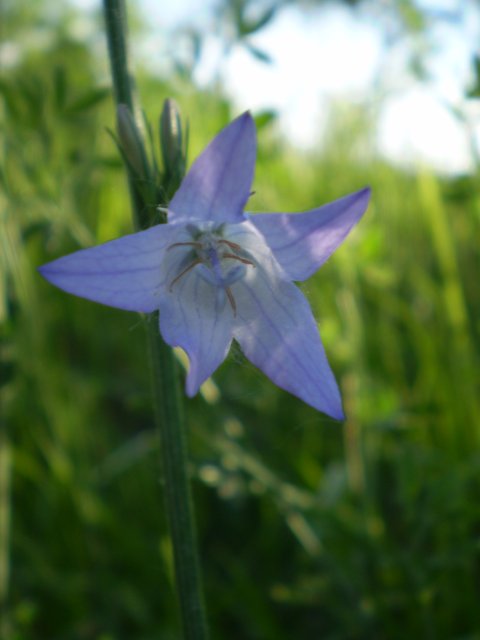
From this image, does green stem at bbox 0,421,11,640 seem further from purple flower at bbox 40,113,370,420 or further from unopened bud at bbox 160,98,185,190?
unopened bud at bbox 160,98,185,190

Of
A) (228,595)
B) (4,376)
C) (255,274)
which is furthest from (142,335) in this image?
(255,274)

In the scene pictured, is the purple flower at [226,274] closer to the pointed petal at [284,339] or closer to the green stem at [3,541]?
the pointed petal at [284,339]

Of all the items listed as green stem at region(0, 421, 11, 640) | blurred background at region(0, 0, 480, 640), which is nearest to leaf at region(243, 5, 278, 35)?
blurred background at region(0, 0, 480, 640)

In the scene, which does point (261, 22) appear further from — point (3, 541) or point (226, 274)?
point (3, 541)

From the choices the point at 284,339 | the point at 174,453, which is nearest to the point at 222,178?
the point at 284,339

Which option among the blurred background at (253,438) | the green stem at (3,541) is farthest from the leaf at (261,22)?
the green stem at (3,541)
